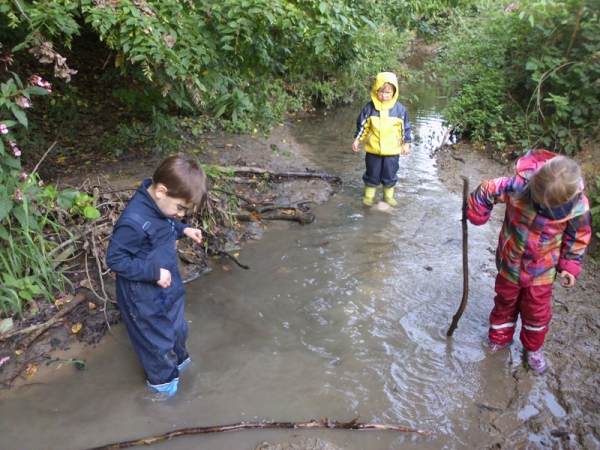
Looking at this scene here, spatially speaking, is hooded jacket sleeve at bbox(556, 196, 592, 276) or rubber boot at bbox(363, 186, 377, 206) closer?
hooded jacket sleeve at bbox(556, 196, 592, 276)

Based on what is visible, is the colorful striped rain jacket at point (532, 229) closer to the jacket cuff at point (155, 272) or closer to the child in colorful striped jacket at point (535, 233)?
the child in colorful striped jacket at point (535, 233)

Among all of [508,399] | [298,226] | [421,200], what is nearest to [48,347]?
[298,226]

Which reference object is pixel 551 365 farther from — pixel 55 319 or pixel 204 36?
pixel 204 36

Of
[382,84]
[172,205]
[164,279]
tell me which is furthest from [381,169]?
[164,279]

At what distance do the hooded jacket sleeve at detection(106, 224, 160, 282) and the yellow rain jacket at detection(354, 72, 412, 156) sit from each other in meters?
3.93

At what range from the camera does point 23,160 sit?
609 cm

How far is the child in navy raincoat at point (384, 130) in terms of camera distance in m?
5.56

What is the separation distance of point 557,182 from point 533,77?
4.51 m

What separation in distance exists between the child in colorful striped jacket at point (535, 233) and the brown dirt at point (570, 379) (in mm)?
201

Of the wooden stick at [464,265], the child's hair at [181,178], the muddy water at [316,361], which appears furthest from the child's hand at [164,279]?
the wooden stick at [464,265]

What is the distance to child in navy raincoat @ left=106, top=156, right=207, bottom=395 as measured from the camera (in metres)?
2.45

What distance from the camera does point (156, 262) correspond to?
8.55 feet

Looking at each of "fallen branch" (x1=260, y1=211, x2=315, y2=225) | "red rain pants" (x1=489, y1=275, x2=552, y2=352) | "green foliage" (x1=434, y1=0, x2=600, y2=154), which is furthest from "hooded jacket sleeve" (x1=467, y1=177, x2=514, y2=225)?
"green foliage" (x1=434, y1=0, x2=600, y2=154)

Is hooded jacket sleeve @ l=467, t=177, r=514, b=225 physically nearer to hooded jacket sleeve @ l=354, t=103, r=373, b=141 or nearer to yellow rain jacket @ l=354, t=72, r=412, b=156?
yellow rain jacket @ l=354, t=72, r=412, b=156
